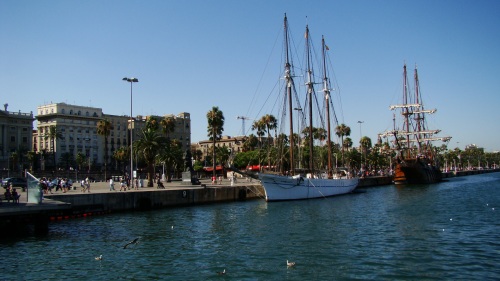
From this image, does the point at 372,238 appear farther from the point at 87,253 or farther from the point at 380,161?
the point at 380,161

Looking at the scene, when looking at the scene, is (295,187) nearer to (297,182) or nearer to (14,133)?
(297,182)

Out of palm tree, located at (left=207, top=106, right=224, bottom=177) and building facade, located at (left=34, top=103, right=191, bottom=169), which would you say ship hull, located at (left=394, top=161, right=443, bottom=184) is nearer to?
palm tree, located at (left=207, top=106, right=224, bottom=177)

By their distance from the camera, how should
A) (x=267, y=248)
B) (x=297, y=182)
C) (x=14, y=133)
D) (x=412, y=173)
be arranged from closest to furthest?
1. (x=267, y=248)
2. (x=297, y=182)
3. (x=412, y=173)
4. (x=14, y=133)

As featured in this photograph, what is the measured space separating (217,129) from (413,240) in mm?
64309

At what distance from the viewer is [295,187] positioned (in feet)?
203

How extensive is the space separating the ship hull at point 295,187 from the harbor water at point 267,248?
52.7 feet

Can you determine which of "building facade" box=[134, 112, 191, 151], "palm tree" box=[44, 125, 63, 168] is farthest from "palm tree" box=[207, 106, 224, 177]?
"building facade" box=[134, 112, 191, 151]

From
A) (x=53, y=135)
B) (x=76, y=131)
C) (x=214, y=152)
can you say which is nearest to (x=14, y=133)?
(x=53, y=135)

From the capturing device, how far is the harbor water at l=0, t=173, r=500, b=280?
69.5ft

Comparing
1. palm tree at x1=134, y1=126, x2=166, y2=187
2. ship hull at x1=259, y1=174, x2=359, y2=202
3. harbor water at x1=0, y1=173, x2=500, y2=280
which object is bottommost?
harbor water at x1=0, y1=173, x2=500, y2=280

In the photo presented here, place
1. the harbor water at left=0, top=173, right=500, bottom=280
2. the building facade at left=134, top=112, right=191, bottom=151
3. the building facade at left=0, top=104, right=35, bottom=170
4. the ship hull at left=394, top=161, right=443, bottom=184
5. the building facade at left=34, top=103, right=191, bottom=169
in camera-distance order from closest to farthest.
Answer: the harbor water at left=0, top=173, right=500, bottom=280, the ship hull at left=394, top=161, right=443, bottom=184, the building facade at left=0, top=104, right=35, bottom=170, the building facade at left=34, top=103, right=191, bottom=169, the building facade at left=134, top=112, right=191, bottom=151

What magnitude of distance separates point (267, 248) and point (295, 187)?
35.4 metres

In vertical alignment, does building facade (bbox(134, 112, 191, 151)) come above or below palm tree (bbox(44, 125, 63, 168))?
above

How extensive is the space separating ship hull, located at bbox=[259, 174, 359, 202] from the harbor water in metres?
16.1
